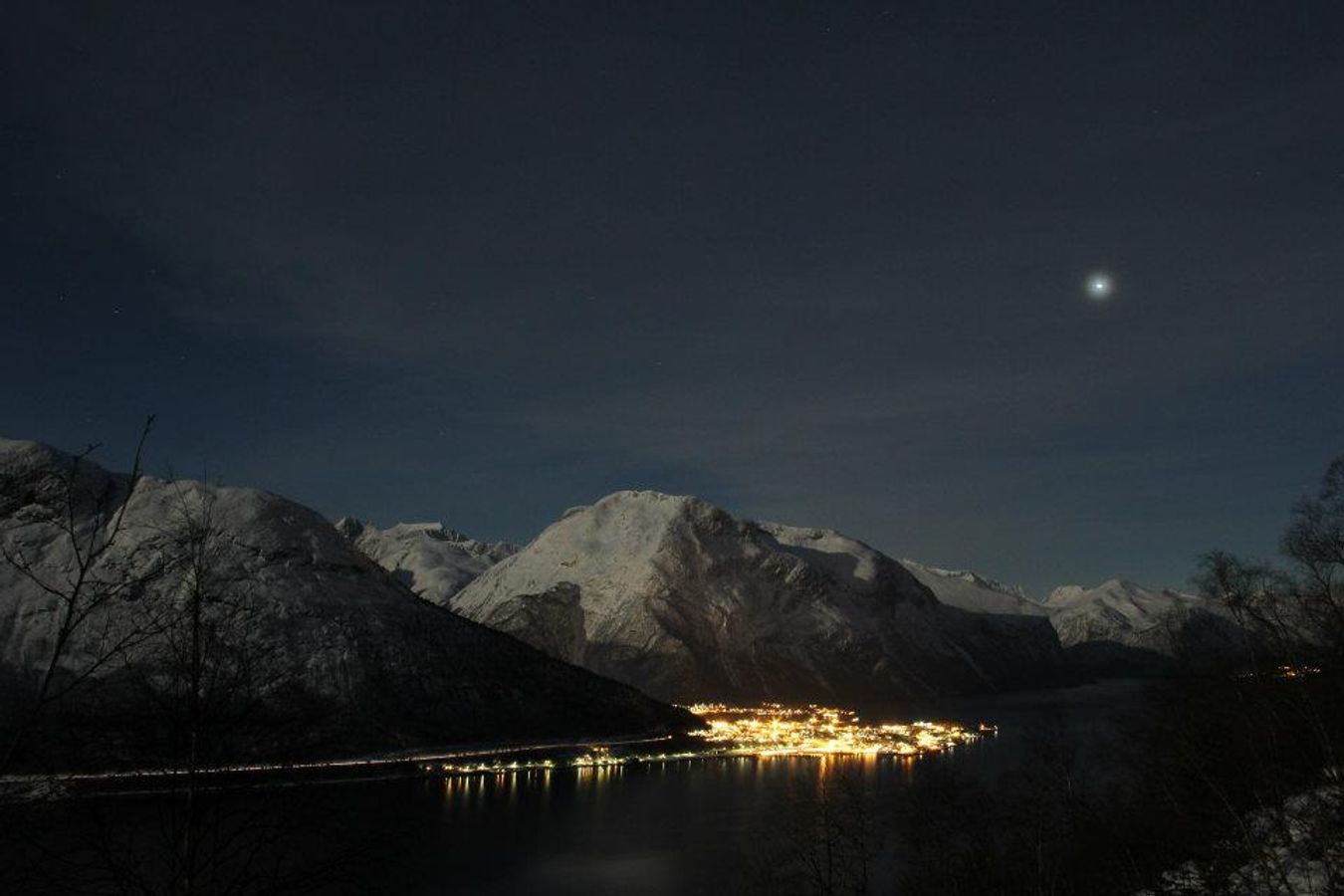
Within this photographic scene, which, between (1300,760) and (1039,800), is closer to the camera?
(1300,760)

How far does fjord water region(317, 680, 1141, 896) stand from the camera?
83875 millimetres

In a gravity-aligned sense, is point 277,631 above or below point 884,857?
above

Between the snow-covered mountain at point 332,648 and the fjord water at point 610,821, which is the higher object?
the snow-covered mountain at point 332,648

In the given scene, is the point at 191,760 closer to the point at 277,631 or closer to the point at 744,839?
the point at 744,839

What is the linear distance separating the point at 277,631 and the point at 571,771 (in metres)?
60.9

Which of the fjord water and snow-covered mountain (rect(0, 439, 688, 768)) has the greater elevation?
snow-covered mountain (rect(0, 439, 688, 768))

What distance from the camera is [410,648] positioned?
184 metres

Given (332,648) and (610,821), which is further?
(332,648)

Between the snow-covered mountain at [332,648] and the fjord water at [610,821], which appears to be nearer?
the fjord water at [610,821]

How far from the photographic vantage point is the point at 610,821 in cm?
11575

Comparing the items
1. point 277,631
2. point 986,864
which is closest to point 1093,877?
point 986,864

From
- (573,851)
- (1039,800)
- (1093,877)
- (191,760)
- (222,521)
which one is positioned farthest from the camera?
(222,521)

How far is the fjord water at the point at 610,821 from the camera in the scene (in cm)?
8388

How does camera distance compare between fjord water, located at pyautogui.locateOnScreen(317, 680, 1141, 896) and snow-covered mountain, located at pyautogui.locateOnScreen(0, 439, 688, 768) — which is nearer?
fjord water, located at pyautogui.locateOnScreen(317, 680, 1141, 896)
